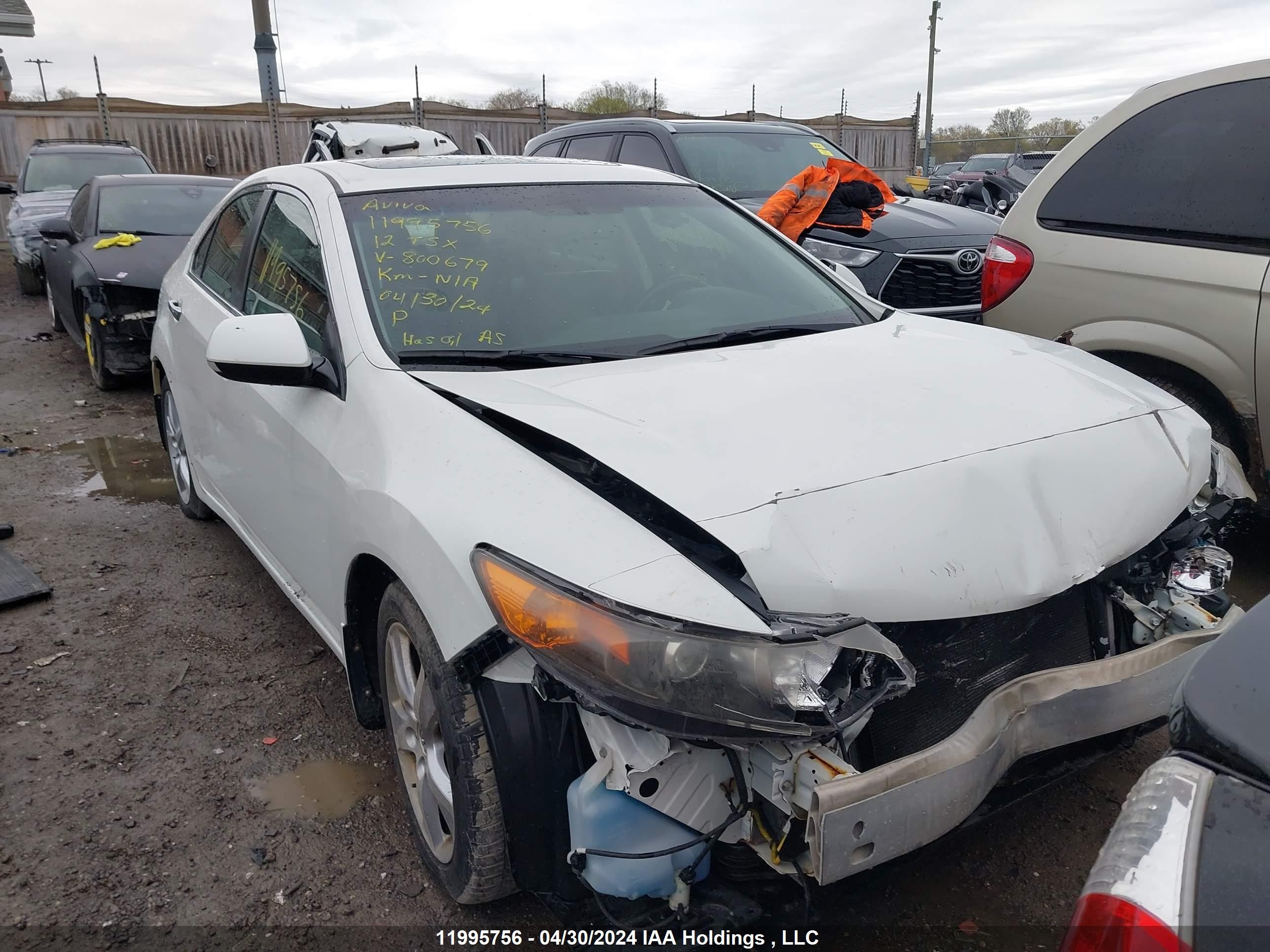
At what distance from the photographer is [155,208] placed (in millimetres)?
8164

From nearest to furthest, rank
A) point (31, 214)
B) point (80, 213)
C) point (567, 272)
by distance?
point (567, 272) < point (80, 213) < point (31, 214)

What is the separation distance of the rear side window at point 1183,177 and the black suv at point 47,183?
10825mm

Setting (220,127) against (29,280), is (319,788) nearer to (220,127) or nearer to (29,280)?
(29,280)

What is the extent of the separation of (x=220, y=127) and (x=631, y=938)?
1950 centimetres

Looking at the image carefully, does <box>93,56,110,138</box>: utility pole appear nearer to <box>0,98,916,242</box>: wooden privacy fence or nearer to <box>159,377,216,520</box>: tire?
<box>0,98,916,242</box>: wooden privacy fence

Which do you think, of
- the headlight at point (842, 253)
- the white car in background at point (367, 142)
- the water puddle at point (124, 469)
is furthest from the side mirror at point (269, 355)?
the headlight at point (842, 253)

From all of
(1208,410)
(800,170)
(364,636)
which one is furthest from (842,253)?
(364,636)

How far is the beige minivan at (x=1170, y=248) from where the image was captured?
3441 millimetres

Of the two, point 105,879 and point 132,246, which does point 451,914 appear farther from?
point 132,246

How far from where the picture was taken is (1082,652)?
2.07 metres

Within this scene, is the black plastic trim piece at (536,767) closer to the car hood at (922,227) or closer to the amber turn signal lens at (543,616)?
the amber turn signal lens at (543,616)

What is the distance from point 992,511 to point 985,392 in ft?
1.73

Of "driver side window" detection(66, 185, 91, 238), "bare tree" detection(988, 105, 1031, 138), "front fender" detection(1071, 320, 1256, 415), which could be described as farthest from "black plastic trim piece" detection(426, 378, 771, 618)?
"bare tree" detection(988, 105, 1031, 138)

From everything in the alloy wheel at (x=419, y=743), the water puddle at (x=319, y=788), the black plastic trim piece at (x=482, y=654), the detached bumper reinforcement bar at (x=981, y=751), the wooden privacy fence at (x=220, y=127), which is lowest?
the water puddle at (x=319, y=788)
